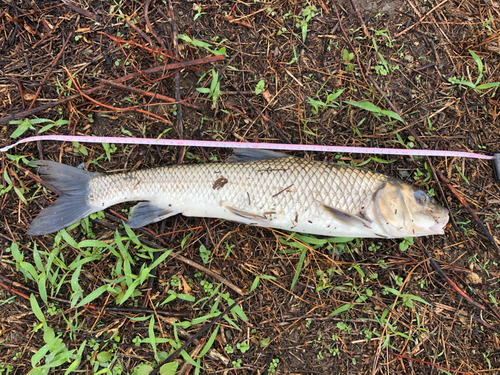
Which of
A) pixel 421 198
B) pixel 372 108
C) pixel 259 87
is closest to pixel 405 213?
pixel 421 198

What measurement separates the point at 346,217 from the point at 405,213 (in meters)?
0.59

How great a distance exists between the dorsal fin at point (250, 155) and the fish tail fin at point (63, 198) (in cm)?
141

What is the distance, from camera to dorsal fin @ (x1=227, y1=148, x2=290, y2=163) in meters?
2.91

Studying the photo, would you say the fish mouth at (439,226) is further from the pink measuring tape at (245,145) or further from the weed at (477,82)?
the weed at (477,82)

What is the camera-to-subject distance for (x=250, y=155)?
9.57 feet

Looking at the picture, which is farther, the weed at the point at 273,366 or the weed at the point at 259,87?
the weed at the point at 259,87

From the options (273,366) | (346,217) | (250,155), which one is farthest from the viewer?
(250,155)

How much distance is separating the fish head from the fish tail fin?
2.77 meters

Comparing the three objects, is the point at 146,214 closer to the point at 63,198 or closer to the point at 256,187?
the point at 63,198

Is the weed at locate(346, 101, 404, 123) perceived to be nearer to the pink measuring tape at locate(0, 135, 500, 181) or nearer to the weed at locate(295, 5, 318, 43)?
the pink measuring tape at locate(0, 135, 500, 181)

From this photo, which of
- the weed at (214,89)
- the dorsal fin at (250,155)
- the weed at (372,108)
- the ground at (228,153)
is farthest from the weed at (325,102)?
the weed at (214,89)

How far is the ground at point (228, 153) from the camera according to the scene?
2803 millimetres

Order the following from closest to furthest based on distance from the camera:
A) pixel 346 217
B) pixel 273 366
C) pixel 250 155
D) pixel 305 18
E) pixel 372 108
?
pixel 346 217, pixel 273 366, pixel 250 155, pixel 372 108, pixel 305 18

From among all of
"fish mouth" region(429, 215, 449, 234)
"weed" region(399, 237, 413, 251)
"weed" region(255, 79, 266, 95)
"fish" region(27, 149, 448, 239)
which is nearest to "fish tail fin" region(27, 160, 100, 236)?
"fish" region(27, 149, 448, 239)
